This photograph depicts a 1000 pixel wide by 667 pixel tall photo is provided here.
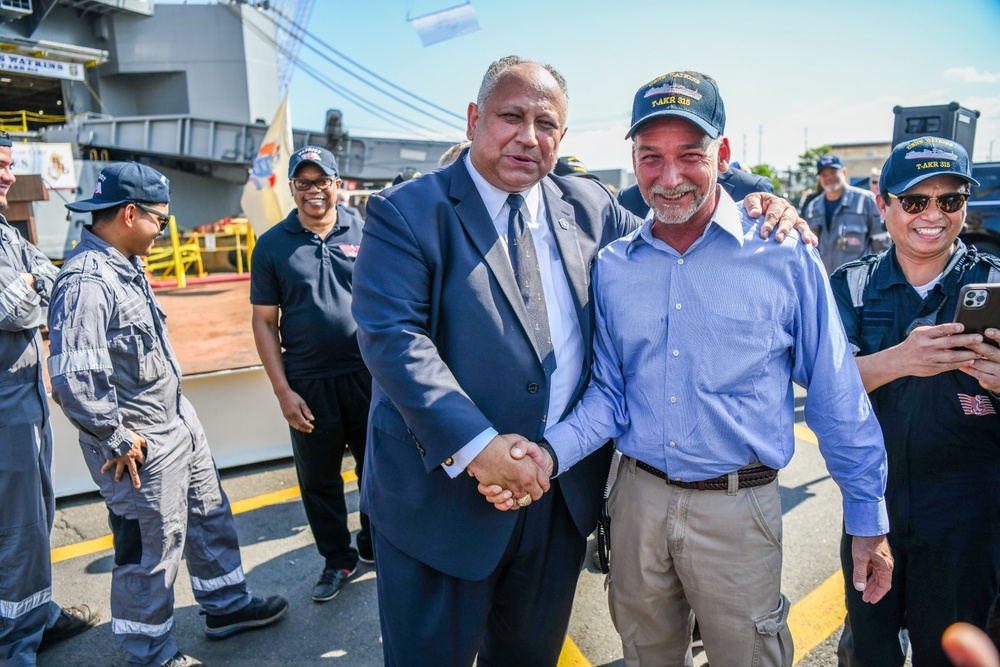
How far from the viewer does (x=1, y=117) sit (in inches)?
904

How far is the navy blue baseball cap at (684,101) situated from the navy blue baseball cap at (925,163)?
0.66 m

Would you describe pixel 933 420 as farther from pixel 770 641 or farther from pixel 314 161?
pixel 314 161

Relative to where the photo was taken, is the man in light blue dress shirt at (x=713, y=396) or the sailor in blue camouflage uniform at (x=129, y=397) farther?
the sailor in blue camouflage uniform at (x=129, y=397)

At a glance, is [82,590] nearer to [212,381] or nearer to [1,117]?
[212,381]

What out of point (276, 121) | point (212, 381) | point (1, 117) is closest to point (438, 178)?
point (212, 381)

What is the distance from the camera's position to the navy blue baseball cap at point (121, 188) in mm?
2627

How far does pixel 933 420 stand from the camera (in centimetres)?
197

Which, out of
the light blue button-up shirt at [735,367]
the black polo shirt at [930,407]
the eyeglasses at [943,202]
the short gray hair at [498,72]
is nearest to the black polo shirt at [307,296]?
the short gray hair at [498,72]

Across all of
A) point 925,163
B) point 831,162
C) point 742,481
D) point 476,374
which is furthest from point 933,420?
point 831,162

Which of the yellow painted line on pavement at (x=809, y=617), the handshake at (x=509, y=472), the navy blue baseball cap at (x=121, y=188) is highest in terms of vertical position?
the navy blue baseball cap at (x=121, y=188)

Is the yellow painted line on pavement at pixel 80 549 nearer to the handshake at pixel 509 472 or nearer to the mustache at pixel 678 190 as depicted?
the handshake at pixel 509 472

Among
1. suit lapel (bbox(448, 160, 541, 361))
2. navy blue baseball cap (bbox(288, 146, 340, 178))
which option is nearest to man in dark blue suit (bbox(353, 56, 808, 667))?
suit lapel (bbox(448, 160, 541, 361))

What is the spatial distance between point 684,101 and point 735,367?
2.53ft

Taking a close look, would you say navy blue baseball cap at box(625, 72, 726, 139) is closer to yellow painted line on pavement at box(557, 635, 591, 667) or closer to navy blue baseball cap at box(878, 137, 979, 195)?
navy blue baseball cap at box(878, 137, 979, 195)
